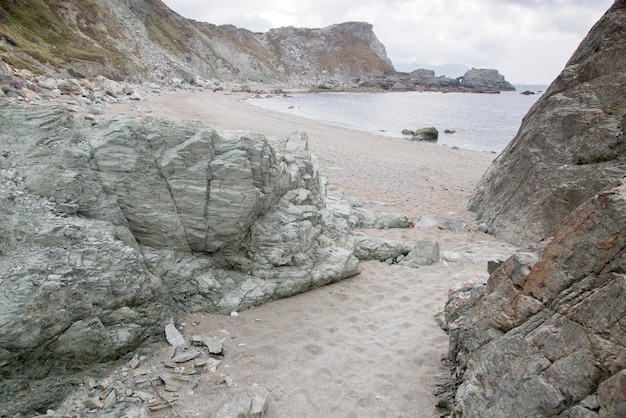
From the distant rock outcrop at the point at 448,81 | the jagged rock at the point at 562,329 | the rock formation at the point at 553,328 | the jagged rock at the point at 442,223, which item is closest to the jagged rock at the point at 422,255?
the rock formation at the point at 553,328

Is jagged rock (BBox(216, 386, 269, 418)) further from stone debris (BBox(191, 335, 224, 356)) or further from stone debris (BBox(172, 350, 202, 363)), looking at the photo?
stone debris (BBox(172, 350, 202, 363))

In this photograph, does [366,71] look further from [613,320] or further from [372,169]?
[613,320]

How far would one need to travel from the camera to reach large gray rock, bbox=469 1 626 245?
11.9 meters

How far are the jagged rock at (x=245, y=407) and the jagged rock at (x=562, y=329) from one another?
2632 millimetres

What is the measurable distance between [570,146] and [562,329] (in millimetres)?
10702

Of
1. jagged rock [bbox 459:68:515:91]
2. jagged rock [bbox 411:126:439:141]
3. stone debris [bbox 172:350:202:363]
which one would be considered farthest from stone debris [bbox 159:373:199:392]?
jagged rock [bbox 459:68:515:91]

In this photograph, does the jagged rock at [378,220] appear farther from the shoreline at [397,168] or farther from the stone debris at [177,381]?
the stone debris at [177,381]

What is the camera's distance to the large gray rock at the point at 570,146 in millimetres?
11906

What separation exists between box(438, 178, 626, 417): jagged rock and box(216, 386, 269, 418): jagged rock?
8.63 ft

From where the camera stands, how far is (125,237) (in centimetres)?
731

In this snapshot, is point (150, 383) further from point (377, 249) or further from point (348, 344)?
point (377, 249)

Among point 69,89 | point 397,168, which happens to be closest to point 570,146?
point 397,168

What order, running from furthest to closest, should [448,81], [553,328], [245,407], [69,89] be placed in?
[448,81] → [69,89] → [245,407] → [553,328]

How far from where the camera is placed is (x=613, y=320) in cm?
392
